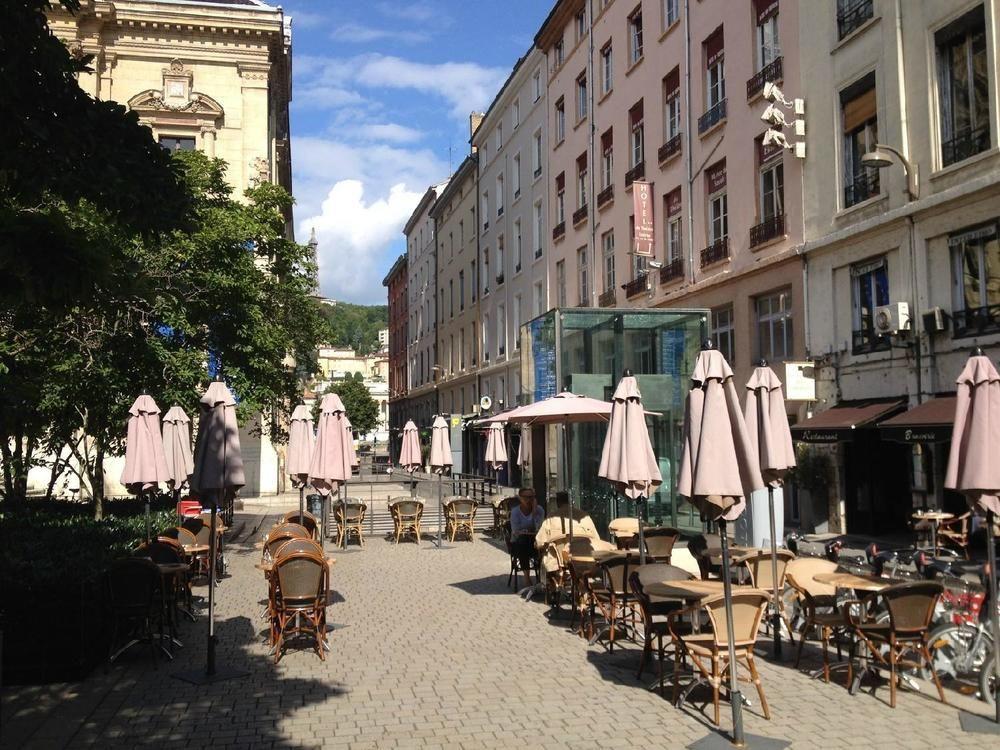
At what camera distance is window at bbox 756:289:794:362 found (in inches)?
814

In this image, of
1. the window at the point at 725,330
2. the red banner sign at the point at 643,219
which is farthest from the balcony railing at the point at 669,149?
the window at the point at 725,330

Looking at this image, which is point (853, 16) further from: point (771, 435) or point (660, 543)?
point (771, 435)

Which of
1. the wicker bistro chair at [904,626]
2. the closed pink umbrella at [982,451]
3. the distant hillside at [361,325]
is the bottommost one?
the wicker bistro chair at [904,626]

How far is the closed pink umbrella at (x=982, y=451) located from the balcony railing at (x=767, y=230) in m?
14.2

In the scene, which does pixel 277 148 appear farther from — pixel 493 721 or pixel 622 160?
pixel 493 721

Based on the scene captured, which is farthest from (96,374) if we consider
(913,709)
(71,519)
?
(913,709)

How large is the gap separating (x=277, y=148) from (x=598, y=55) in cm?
1883

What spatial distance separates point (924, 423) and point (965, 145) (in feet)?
16.7

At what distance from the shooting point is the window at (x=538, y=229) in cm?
3722

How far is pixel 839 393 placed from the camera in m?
18.8

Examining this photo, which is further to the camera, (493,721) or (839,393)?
(839,393)

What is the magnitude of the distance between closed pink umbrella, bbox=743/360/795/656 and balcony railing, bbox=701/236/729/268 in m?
14.3

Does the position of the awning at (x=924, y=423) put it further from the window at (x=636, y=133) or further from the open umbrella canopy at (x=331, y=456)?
the window at (x=636, y=133)

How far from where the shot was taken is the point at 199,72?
3388 centimetres
